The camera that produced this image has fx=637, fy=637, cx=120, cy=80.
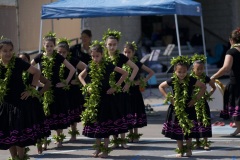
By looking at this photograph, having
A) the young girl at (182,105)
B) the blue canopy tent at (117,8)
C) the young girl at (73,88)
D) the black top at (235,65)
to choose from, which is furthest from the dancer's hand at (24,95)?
the blue canopy tent at (117,8)

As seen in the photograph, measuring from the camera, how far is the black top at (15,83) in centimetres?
845

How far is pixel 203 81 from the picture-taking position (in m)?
10.2

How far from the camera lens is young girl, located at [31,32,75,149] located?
1041 cm

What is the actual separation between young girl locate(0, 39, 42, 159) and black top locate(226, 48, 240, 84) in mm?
3744

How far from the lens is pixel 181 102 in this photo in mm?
9359

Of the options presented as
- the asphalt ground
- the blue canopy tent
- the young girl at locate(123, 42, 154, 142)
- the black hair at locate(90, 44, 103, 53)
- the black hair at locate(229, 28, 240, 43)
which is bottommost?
the asphalt ground

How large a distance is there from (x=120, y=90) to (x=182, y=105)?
1.00 metres

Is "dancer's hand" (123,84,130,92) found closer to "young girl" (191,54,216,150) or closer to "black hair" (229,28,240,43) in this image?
"young girl" (191,54,216,150)

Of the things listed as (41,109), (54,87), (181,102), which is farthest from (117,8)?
(41,109)

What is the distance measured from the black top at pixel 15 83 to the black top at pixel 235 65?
390 cm

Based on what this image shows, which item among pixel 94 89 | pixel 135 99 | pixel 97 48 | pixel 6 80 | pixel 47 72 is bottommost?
pixel 135 99

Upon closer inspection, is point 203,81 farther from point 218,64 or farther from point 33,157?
point 218,64

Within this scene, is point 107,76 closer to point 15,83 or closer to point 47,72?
point 47,72

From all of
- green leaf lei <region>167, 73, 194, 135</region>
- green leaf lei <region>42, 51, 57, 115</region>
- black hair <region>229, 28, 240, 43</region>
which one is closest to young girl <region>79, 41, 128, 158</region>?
green leaf lei <region>167, 73, 194, 135</region>
